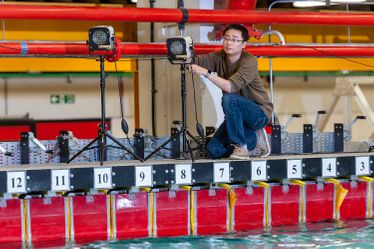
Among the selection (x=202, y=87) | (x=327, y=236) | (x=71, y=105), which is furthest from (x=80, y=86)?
(x=327, y=236)

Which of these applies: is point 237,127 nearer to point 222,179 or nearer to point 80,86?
point 222,179

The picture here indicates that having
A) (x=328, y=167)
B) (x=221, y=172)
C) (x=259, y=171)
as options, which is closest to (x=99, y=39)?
(x=221, y=172)

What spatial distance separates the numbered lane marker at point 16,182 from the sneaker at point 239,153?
1.61 metres

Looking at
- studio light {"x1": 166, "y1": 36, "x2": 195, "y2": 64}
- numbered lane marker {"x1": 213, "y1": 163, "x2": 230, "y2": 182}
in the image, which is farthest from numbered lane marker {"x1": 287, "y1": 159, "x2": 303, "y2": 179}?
studio light {"x1": 166, "y1": 36, "x2": 195, "y2": 64}

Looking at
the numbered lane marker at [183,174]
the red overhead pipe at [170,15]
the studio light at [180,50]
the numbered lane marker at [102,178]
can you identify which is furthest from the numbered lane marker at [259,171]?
the red overhead pipe at [170,15]

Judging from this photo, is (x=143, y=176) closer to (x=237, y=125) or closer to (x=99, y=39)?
(x=237, y=125)

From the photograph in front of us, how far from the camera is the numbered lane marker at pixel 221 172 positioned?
588 cm

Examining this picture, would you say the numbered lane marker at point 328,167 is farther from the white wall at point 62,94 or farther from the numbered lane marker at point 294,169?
the white wall at point 62,94

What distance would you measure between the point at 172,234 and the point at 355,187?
5.54 ft

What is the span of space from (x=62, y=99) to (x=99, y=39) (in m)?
5.26

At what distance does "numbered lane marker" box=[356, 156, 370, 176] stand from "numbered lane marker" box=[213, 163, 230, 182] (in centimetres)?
115

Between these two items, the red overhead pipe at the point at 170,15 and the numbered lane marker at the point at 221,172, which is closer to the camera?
the numbered lane marker at the point at 221,172

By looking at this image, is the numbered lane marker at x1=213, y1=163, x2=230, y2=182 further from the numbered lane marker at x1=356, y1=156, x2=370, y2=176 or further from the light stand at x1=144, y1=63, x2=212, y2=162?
the numbered lane marker at x1=356, y1=156, x2=370, y2=176

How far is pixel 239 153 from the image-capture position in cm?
612
